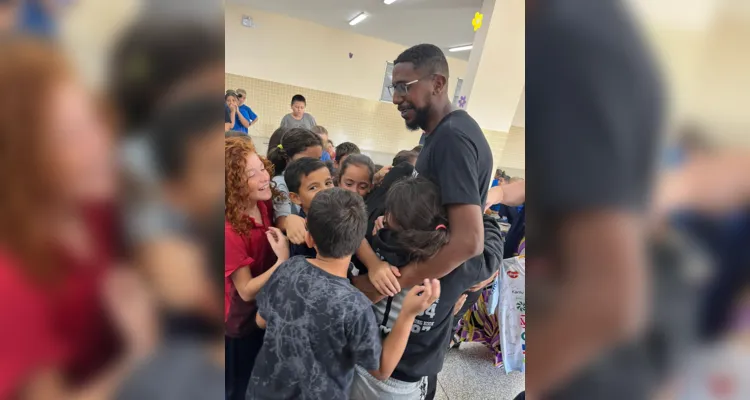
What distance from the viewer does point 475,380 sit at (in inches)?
44.3

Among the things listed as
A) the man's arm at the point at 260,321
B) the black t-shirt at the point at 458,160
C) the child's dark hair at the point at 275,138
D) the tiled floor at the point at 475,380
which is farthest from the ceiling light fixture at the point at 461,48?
the tiled floor at the point at 475,380

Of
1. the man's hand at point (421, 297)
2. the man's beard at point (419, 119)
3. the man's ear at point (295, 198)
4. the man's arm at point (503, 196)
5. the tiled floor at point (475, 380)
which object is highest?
the man's beard at point (419, 119)

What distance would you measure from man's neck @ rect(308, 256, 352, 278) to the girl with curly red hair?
69 millimetres

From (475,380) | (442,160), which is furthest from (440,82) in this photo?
(475,380)

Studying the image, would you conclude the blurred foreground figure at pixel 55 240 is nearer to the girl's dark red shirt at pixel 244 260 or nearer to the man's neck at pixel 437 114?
the girl's dark red shirt at pixel 244 260

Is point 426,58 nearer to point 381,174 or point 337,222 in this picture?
point 381,174

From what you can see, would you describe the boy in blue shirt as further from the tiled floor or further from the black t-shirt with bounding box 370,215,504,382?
the tiled floor

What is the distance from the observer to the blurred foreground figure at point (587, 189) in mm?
339

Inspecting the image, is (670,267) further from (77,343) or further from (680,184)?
(77,343)

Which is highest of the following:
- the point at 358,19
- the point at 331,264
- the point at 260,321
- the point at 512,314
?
the point at 358,19

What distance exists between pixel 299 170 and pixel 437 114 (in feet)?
0.92

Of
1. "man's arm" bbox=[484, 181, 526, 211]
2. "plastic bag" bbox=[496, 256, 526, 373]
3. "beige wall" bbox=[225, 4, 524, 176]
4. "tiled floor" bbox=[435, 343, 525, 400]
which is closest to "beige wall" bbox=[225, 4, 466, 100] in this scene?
"beige wall" bbox=[225, 4, 524, 176]

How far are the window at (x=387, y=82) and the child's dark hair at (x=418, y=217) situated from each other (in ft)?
0.53

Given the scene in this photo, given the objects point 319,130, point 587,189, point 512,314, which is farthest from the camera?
point 512,314
